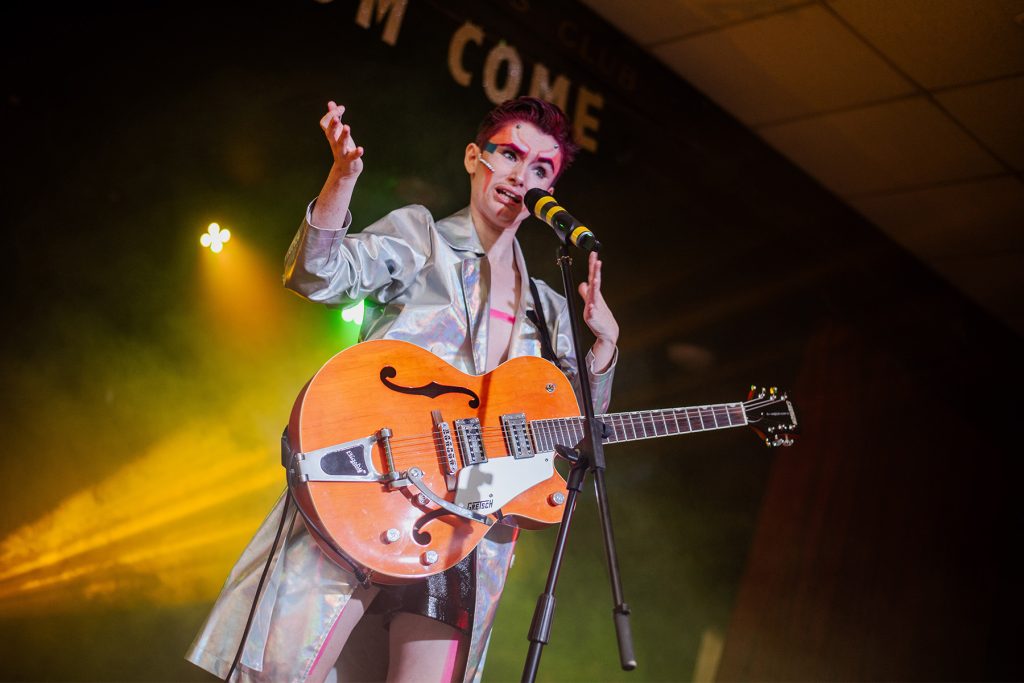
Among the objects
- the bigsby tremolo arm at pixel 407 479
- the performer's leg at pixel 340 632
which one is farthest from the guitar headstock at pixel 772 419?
the performer's leg at pixel 340 632

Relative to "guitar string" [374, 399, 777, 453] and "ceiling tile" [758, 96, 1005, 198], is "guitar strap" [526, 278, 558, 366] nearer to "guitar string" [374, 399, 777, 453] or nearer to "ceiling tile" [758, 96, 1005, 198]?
"guitar string" [374, 399, 777, 453]

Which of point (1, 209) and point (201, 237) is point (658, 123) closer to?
point (201, 237)

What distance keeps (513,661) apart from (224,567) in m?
1.09

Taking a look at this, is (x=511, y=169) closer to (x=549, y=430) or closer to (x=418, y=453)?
(x=549, y=430)

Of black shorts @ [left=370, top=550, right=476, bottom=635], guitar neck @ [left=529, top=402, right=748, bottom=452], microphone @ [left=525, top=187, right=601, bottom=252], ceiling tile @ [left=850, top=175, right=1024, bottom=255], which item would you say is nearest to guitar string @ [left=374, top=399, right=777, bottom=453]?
guitar neck @ [left=529, top=402, right=748, bottom=452]

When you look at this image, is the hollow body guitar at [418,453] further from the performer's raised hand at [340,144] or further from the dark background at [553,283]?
the dark background at [553,283]

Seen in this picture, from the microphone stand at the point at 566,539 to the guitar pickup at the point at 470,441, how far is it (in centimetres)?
18

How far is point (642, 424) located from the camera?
7.29 feet

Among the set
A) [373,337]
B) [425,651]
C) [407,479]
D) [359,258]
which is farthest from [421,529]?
[359,258]

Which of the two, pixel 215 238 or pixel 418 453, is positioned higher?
pixel 215 238

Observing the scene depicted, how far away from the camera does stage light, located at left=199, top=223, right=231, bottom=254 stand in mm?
2695

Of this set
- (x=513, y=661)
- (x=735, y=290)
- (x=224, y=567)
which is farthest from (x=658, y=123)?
(x=224, y=567)

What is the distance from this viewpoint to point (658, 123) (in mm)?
3955

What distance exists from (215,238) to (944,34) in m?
2.68
